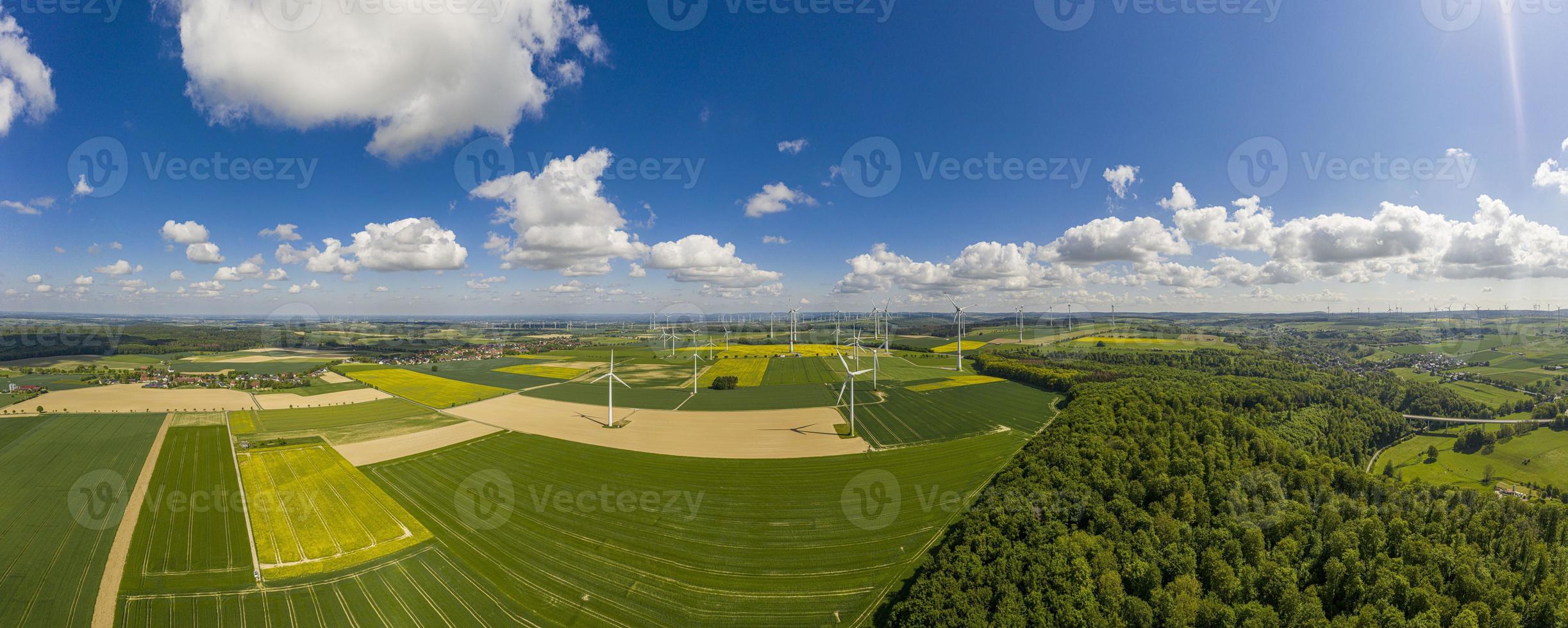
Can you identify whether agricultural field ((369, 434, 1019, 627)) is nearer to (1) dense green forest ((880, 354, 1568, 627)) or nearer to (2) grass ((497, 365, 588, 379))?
(1) dense green forest ((880, 354, 1568, 627))

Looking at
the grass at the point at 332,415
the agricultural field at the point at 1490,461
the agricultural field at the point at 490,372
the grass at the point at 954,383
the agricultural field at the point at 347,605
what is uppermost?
the agricultural field at the point at 490,372

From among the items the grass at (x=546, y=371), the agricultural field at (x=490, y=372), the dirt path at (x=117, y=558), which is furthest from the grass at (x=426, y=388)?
the dirt path at (x=117, y=558)

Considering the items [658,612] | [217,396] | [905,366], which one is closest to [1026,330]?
[905,366]

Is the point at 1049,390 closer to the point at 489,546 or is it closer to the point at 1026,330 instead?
the point at 489,546

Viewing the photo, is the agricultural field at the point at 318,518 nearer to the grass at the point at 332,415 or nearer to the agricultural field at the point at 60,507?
the agricultural field at the point at 60,507

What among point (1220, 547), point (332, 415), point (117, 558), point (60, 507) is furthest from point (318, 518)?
point (1220, 547)

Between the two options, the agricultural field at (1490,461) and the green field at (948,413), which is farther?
the green field at (948,413)

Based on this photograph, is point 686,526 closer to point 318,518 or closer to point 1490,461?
point 318,518
